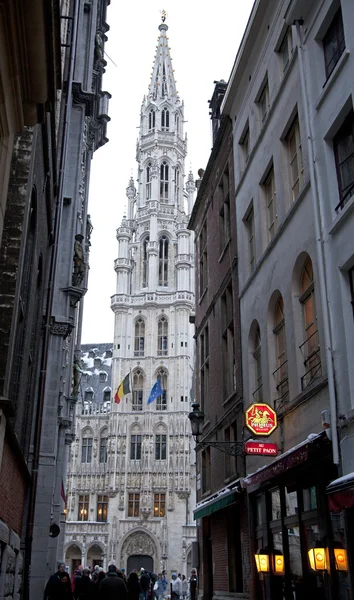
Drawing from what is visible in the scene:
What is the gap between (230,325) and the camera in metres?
20.9

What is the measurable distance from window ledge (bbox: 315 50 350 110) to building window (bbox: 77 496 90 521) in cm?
6519

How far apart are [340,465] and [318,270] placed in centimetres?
384

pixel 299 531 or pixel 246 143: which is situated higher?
pixel 246 143

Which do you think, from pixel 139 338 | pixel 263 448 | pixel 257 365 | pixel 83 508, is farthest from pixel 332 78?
pixel 139 338

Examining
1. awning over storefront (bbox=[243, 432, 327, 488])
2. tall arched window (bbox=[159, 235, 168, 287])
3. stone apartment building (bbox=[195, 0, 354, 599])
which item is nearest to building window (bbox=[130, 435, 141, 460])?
tall arched window (bbox=[159, 235, 168, 287])

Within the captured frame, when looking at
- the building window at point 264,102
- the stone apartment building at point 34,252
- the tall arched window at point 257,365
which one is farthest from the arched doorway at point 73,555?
the building window at point 264,102

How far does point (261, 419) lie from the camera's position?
565 inches

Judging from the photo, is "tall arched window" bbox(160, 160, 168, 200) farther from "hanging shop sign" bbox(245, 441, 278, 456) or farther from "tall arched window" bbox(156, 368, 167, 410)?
"hanging shop sign" bbox(245, 441, 278, 456)

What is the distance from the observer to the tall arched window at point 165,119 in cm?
9469

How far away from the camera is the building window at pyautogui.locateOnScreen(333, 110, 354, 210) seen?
11860 mm

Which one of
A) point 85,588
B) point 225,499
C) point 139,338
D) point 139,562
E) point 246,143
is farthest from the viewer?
point 139,338

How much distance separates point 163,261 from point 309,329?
2815 inches

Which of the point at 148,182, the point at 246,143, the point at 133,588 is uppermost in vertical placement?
the point at 148,182

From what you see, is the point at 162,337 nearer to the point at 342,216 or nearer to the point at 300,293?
the point at 300,293
